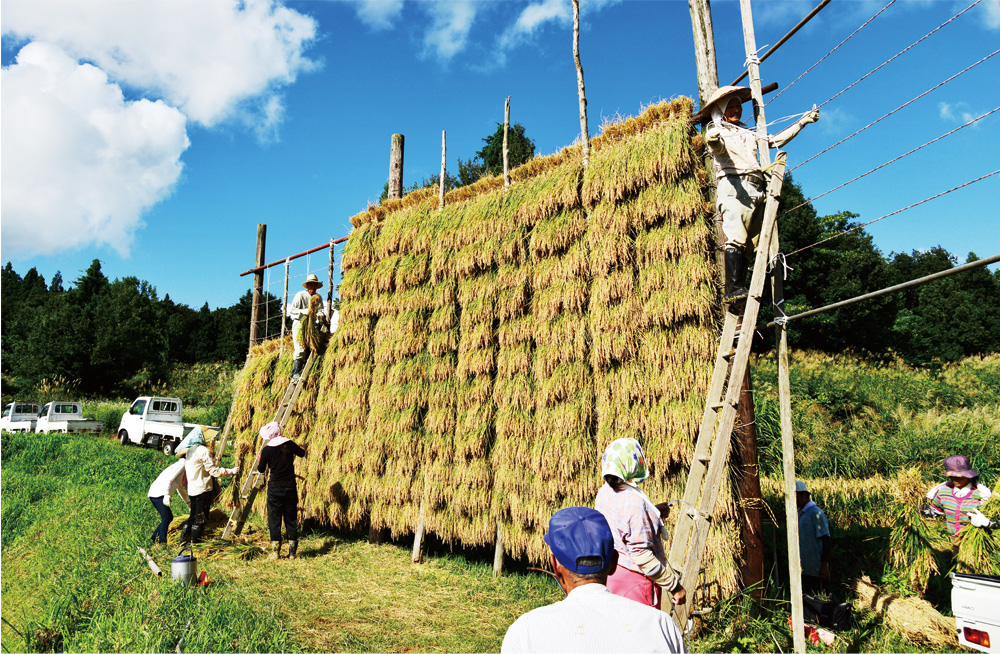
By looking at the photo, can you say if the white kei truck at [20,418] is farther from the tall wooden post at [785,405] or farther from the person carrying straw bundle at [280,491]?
the tall wooden post at [785,405]

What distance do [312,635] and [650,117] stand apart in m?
6.19

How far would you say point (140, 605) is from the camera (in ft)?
16.4

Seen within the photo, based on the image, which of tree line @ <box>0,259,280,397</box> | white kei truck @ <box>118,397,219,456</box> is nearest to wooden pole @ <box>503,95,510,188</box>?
white kei truck @ <box>118,397,219,456</box>

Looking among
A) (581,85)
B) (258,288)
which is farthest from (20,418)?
(581,85)

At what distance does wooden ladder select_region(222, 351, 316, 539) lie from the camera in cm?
816

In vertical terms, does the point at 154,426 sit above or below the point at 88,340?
below

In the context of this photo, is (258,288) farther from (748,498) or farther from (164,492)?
(748,498)

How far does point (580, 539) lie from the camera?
6.39 ft

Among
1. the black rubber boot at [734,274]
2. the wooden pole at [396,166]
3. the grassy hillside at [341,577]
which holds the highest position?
the wooden pole at [396,166]

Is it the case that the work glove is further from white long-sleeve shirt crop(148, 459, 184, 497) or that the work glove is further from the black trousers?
white long-sleeve shirt crop(148, 459, 184, 497)

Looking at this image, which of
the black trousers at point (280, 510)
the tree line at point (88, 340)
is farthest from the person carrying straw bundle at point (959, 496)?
the tree line at point (88, 340)

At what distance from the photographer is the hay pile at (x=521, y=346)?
535 centimetres

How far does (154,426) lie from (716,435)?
20.1 meters

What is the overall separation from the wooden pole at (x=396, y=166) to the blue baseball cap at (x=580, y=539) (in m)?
8.22
